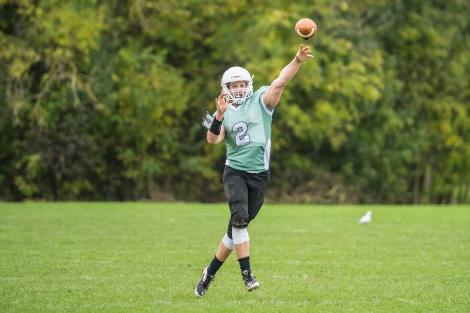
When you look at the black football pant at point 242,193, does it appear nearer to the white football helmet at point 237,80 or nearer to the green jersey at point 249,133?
the green jersey at point 249,133

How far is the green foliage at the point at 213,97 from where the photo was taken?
26.0 meters

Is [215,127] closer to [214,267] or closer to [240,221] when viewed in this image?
[240,221]

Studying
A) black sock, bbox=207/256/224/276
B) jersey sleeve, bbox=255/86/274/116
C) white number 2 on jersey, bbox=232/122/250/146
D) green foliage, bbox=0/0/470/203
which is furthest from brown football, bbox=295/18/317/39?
green foliage, bbox=0/0/470/203

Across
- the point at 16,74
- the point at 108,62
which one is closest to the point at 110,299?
the point at 16,74

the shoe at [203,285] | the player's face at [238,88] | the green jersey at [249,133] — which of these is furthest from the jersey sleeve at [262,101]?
the shoe at [203,285]

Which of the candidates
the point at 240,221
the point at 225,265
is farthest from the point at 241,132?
the point at 225,265

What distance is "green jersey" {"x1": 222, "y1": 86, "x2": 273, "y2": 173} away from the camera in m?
8.48

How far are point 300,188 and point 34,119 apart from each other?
9592mm

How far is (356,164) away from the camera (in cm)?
3228

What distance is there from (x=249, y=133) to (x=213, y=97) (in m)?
21.1

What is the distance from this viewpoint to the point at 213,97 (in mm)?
29531

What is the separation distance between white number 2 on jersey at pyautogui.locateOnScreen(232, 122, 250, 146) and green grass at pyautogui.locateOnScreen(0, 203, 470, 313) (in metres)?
1.41

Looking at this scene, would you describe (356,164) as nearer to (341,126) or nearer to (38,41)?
(341,126)

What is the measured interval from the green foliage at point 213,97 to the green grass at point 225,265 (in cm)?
794
